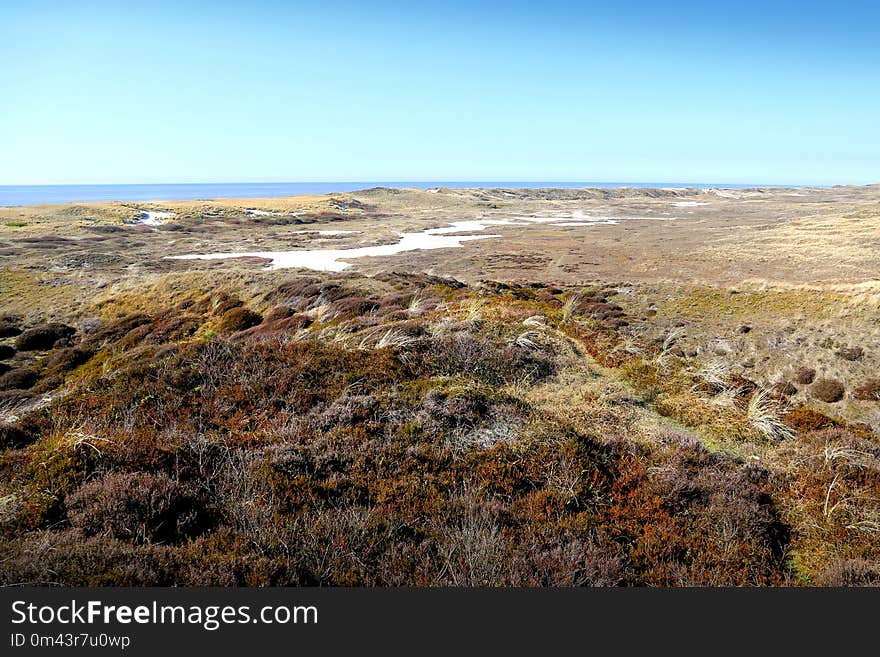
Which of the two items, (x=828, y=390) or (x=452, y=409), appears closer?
(x=452, y=409)

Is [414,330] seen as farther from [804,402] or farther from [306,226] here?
[306,226]

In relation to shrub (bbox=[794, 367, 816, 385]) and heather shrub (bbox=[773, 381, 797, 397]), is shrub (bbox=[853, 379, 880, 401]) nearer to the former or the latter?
shrub (bbox=[794, 367, 816, 385])

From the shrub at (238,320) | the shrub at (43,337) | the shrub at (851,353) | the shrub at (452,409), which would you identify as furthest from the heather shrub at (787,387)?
the shrub at (43,337)

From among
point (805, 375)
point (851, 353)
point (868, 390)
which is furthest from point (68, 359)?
point (851, 353)

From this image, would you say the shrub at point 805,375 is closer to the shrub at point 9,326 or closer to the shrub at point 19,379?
the shrub at point 19,379

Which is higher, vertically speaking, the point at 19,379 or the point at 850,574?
the point at 850,574

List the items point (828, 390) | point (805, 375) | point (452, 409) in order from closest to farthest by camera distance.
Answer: point (452, 409)
point (828, 390)
point (805, 375)

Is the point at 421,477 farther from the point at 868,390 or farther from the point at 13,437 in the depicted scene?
the point at 868,390

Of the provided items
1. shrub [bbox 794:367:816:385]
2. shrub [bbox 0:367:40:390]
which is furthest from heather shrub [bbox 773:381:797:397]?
shrub [bbox 0:367:40:390]
